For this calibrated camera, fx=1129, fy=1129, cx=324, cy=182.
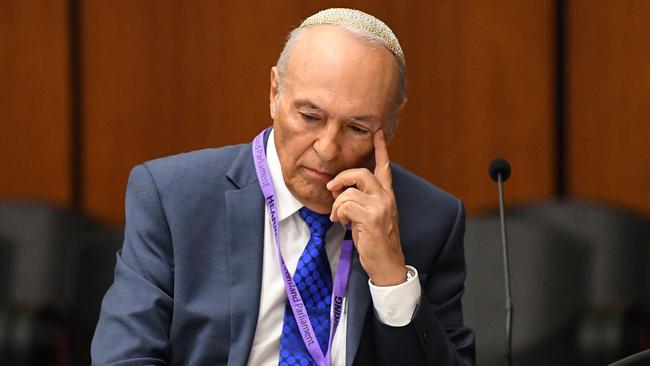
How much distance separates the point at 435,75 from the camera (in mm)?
4672

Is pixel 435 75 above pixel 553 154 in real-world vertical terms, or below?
above

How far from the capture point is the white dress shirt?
8.16 feet

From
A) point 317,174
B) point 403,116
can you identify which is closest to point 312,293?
point 317,174

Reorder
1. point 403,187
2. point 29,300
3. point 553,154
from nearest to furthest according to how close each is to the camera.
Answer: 1. point 403,187
2. point 29,300
3. point 553,154

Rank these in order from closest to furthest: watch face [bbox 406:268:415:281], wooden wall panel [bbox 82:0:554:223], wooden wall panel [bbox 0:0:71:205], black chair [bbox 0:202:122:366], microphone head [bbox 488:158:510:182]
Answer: watch face [bbox 406:268:415:281] < microphone head [bbox 488:158:510:182] < black chair [bbox 0:202:122:366] < wooden wall panel [bbox 82:0:554:223] < wooden wall panel [bbox 0:0:71:205]

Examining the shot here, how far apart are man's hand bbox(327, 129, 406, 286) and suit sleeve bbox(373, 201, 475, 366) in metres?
0.10

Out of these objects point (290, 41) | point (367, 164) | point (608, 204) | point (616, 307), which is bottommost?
point (616, 307)

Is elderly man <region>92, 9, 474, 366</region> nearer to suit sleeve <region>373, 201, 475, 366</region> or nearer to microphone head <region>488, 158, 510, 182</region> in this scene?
suit sleeve <region>373, 201, 475, 366</region>

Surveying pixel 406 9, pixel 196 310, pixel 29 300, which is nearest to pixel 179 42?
pixel 406 9

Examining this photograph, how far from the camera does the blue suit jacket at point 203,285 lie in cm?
247

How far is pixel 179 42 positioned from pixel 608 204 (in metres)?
1.90

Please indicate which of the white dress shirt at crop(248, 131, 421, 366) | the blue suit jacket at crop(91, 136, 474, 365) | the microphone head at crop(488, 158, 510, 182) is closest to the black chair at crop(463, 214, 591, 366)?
the microphone head at crop(488, 158, 510, 182)

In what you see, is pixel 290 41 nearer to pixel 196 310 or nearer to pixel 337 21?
pixel 337 21

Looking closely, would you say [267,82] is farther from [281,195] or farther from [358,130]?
[358,130]
